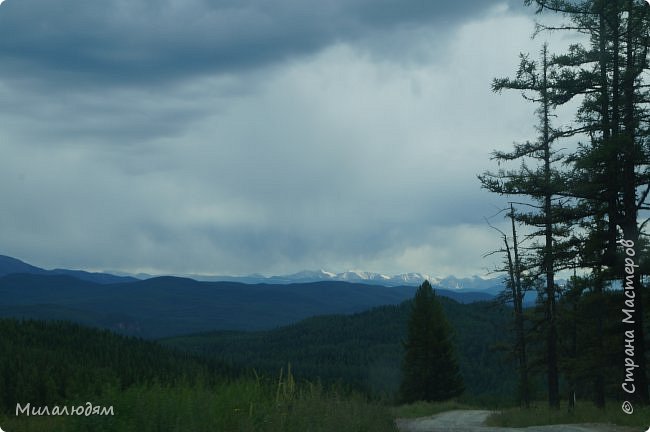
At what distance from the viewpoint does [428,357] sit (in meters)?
66.1

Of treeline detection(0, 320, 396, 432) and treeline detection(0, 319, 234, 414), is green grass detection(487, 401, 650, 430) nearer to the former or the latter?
treeline detection(0, 320, 396, 432)

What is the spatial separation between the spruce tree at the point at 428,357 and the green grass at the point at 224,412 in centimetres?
5275

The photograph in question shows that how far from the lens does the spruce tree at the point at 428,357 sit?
2596 inches

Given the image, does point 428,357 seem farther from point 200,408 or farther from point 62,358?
point 200,408

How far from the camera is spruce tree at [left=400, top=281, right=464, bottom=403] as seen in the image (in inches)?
2596

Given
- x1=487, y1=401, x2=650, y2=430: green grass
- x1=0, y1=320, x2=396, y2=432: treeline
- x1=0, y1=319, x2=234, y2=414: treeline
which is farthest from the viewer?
x1=0, y1=319, x2=234, y2=414: treeline

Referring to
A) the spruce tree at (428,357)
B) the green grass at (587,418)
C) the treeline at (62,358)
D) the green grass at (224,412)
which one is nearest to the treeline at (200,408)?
the green grass at (224,412)

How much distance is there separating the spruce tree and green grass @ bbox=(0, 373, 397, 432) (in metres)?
52.7

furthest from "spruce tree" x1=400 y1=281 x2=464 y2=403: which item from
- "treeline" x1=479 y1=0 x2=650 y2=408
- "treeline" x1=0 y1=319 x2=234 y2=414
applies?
"treeline" x1=479 y1=0 x2=650 y2=408

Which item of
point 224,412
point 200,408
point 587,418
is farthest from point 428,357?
point 200,408

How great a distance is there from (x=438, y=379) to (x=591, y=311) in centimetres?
4198

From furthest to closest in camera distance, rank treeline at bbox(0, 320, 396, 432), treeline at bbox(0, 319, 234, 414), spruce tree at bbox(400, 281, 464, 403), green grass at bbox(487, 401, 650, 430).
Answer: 1. spruce tree at bbox(400, 281, 464, 403)
2. treeline at bbox(0, 319, 234, 414)
3. green grass at bbox(487, 401, 650, 430)
4. treeline at bbox(0, 320, 396, 432)

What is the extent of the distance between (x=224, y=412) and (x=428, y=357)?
188ft

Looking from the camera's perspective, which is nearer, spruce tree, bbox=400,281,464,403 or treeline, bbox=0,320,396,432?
treeline, bbox=0,320,396,432
